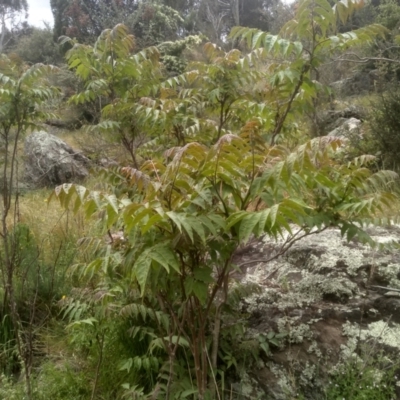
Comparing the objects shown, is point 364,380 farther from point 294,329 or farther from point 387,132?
point 387,132

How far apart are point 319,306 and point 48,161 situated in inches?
302

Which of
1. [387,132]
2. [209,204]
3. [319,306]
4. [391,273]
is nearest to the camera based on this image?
[209,204]

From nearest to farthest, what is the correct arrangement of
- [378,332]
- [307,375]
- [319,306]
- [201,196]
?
[201,196] → [307,375] → [378,332] → [319,306]

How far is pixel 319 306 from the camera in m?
2.55

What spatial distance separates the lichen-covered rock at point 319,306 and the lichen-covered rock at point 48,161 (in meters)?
6.18

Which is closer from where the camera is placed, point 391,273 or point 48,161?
point 391,273

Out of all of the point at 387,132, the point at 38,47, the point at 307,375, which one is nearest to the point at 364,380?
the point at 307,375

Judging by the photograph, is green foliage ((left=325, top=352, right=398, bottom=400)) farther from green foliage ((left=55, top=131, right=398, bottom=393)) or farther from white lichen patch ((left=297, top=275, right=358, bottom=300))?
green foliage ((left=55, top=131, right=398, bottom=393))

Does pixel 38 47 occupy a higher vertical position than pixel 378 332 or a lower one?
higher

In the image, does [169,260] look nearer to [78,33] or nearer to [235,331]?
[235,331]

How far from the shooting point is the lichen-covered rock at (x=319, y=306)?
2271 millimetres

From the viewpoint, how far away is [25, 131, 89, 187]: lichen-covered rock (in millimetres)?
8594

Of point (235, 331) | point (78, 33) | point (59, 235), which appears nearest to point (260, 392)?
point (235, 331)

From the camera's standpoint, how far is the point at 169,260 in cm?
146
